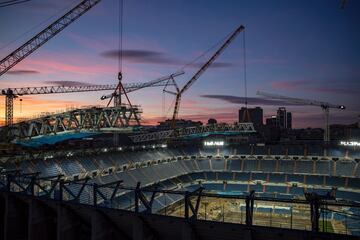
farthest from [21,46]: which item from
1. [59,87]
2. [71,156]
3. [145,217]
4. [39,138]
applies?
[145,217]

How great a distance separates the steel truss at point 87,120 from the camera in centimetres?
5331

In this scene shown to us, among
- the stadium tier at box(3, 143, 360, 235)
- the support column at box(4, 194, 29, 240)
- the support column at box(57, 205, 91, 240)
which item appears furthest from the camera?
the stadium tier at box(3, 143, 360, 235)

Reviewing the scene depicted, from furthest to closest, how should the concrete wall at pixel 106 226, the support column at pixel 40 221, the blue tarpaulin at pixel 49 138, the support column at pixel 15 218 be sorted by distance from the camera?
the blue tarpaulin at pixel 49 138, the support column at pixel 15 218, the support column at pixel 40 221, the concrete wall at pixel 106 226

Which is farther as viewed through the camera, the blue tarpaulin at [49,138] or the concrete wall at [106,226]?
the blue tarpaulin at [49,138]

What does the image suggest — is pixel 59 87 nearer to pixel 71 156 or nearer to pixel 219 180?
pixel 71 156

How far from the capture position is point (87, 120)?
54.7m

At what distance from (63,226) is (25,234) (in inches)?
366

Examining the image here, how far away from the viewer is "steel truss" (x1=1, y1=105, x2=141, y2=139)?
5331cm

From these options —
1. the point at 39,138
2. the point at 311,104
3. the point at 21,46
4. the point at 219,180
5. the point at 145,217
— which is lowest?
the point at 219,180

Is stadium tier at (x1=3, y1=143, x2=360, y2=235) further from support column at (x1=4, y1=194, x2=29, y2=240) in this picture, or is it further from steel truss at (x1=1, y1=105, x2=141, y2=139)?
support column at (x1=4, y1=194, x2=29, y2=240)

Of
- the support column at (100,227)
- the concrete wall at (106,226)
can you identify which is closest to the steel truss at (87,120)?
the concrete wall at (106,226)

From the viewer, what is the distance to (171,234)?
77.7 feet

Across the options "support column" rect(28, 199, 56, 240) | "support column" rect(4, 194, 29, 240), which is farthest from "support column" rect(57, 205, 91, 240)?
"support column" rect(4, 194, 29, 240)

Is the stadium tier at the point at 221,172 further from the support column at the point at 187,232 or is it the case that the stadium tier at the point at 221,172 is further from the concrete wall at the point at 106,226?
the support column at the point at 187,232
